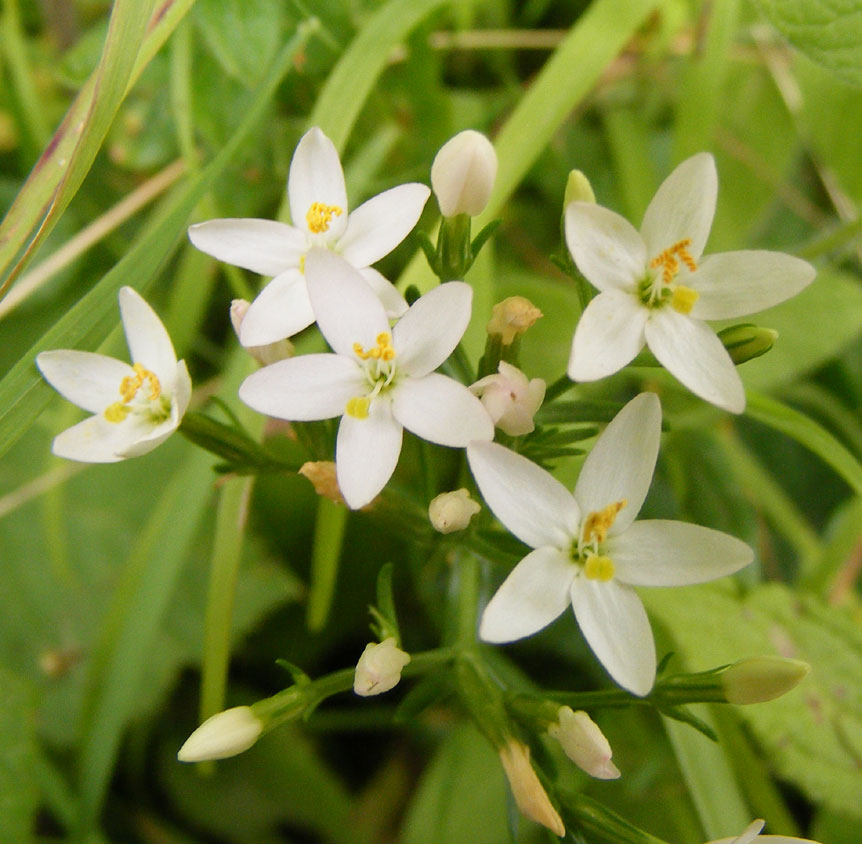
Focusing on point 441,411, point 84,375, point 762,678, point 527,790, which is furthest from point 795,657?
point 84,375

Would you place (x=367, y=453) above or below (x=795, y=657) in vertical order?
above

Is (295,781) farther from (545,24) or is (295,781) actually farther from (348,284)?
(545,24)

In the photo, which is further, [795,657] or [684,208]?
[795,657]

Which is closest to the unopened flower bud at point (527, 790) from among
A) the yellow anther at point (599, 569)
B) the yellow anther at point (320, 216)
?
the yellow anther at point (599, 569)

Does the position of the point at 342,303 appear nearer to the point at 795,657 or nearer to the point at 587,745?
the point at 587,745

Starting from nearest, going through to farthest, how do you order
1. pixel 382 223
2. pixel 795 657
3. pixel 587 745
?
pixel 587 745 → pixel 382 223 → pixel 795 657

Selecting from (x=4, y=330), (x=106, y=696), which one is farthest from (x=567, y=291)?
(x=4, y=330)

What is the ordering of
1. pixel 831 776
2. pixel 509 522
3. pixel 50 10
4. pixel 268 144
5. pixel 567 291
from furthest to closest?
pixel 50 10
pixel 268 144
pixel 567 291
pixel 831 776
pixel 509 522
